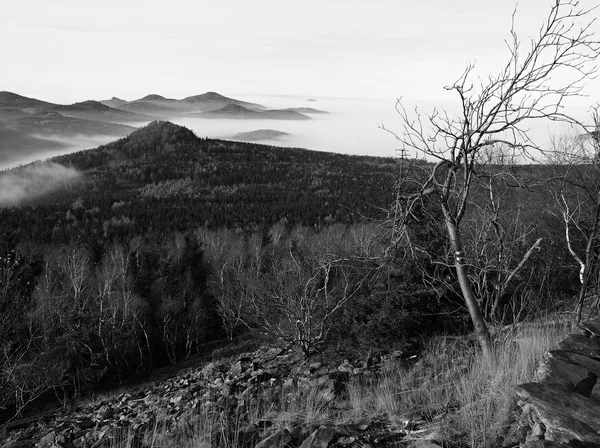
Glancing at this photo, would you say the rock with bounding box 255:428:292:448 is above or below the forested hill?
above

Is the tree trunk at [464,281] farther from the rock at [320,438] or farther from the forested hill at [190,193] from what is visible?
the forested hill at [190,193]

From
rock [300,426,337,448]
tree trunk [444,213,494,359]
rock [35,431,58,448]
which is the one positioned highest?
tree trunk [444,213,494,359]

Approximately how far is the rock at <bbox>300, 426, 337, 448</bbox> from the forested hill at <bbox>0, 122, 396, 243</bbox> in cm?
3925

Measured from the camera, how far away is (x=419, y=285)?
12.1 meters

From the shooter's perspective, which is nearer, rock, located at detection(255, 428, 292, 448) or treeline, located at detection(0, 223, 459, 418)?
rock, located at detection(255, 428, 292, 448)

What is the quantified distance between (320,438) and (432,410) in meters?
1.40

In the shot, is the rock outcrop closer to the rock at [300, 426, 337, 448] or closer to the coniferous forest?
the coniferous forest

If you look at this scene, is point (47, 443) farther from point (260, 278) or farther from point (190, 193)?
point (190, 193)

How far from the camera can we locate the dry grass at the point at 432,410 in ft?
13.9

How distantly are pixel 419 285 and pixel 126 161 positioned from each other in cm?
18718

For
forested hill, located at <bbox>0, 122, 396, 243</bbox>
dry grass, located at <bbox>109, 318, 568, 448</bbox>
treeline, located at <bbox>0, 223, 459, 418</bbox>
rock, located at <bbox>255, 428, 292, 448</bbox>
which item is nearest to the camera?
dry grass, located at <bbox>109, 318, 568, 448</bbox>

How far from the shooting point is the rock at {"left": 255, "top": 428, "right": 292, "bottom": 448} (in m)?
4.44

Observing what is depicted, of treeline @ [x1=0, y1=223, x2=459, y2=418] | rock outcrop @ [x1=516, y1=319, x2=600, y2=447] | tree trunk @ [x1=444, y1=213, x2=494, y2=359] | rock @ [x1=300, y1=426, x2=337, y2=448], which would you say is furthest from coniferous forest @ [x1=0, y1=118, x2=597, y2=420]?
rock @ [x1=300, y1=426, x2=337, y2=448]

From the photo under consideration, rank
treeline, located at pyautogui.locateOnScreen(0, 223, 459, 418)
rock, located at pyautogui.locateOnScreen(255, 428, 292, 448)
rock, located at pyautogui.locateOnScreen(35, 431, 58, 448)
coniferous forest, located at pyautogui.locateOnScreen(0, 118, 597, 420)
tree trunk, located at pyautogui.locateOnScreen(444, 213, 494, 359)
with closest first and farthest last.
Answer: rock, located at pyautogui.locateOnScreen(255, 428, 292, 448) < tree trunk, located at pyautogui.locateOnScreen(444, 213, 494, 359) < coniferous forest, located at pyautogui.locateOnScreen(0, 118, 597, 420) < rock, located at pyautogui.locateOnScreen(35, 431, 58, 448) < treeline, located at pyautogui.locateOnScreen(0, 223, 459, 418)
